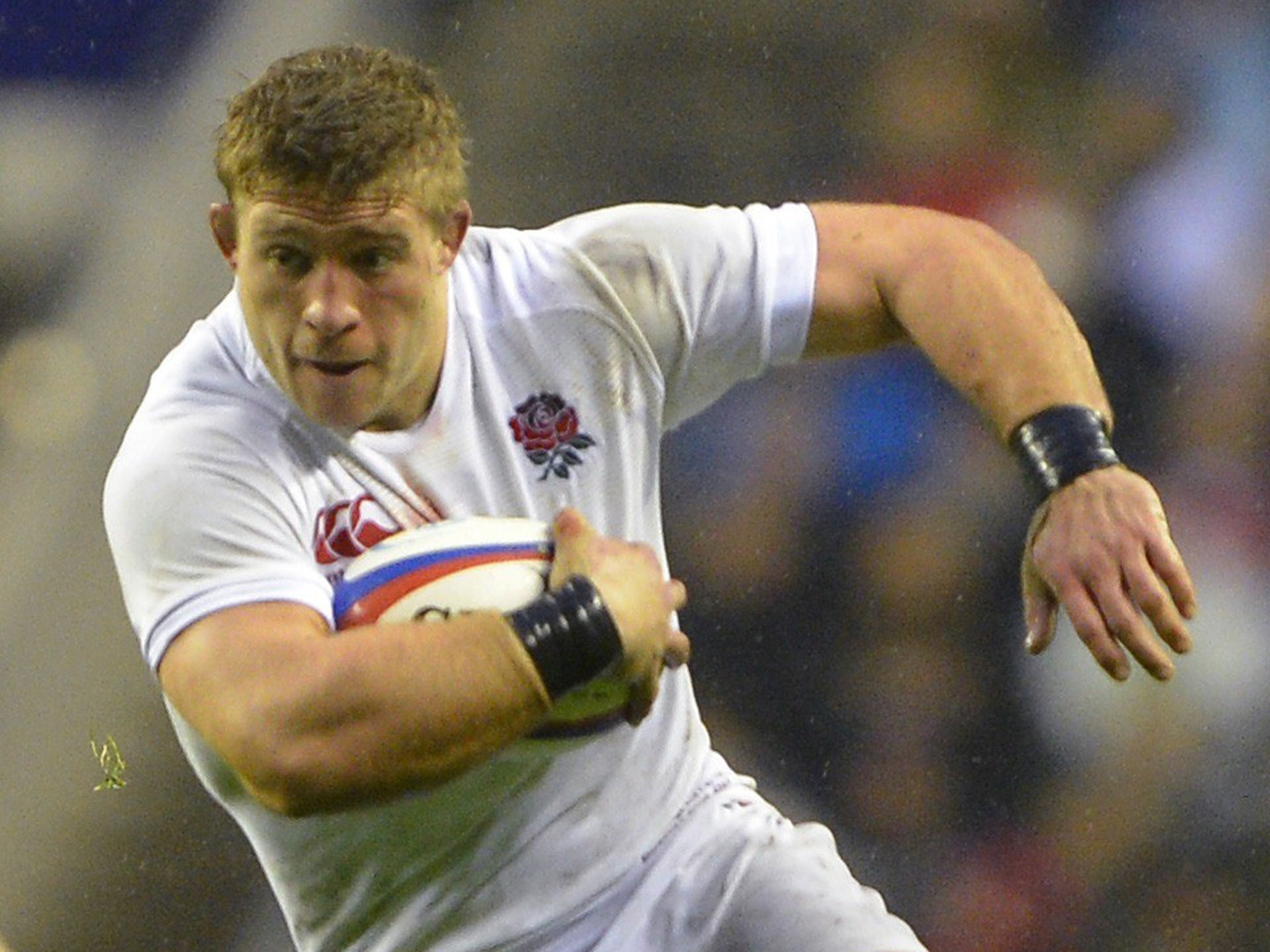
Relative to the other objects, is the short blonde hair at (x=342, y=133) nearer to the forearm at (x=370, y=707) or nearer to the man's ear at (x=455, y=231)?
the man's ear at (x=455, y=231)

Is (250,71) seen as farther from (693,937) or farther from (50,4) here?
(693,937)

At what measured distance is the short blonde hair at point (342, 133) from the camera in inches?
73.4

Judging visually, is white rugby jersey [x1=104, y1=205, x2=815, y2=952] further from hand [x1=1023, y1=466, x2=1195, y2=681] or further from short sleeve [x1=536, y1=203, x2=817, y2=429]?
hand [x1=1023, y1=466, x2=1195, y2=681]

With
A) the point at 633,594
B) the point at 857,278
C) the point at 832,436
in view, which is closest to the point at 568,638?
the point at 633,594

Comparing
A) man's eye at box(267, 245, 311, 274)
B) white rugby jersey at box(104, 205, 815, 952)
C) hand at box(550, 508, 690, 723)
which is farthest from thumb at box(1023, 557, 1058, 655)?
man's eye at box(267, 245, 311, 274)

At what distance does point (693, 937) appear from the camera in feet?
6.76

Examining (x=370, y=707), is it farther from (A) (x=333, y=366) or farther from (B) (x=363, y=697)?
(A) (x=333, y=366)

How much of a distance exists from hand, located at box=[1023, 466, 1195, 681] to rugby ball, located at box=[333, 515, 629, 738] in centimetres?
38

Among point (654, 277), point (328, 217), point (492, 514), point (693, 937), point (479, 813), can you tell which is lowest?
point (693, 937)

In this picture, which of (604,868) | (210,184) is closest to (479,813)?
(604,868)

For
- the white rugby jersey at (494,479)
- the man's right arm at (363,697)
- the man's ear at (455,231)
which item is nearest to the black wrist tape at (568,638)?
the man's right arm at (363,697)

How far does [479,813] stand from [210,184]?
4.92 ft

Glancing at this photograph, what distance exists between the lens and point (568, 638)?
176cm

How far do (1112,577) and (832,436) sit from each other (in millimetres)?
1501
